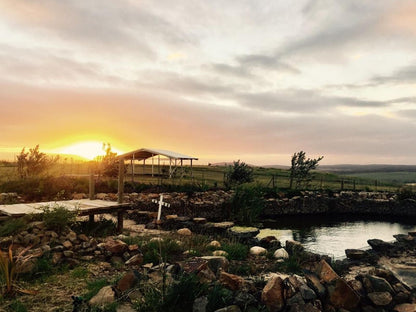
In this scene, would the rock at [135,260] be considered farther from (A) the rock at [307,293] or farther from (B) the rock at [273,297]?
(A) the rock at [307,293]

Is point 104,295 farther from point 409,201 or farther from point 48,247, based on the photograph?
point 409,201

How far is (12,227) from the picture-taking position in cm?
724

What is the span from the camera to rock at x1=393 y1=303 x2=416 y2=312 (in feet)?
16.9

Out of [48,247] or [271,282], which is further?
[48,247]

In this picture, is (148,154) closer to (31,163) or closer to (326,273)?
(31,163)

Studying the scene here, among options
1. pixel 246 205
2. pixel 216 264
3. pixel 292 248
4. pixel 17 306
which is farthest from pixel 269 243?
pixel 246 205

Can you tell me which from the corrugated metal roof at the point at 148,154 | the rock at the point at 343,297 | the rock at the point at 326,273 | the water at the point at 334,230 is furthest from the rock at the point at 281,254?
the corrugated metal roof at the point at 148,154

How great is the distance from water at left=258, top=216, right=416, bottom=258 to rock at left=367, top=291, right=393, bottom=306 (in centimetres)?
680

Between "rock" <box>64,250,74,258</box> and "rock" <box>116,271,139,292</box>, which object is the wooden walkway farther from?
"rock" <box>116,271,139,292</box>

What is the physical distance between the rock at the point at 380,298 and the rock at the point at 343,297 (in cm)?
28

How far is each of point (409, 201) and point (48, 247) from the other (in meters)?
24.7

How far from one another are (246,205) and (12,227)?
39.9 feet

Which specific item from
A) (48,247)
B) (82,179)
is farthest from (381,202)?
(48,247)

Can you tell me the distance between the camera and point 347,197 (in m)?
26.0
